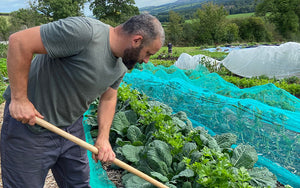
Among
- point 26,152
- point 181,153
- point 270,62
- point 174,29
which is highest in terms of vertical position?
point 26,152

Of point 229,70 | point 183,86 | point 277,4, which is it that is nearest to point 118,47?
point 183,86

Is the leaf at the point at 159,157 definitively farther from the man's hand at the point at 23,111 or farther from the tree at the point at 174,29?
the tree at the point at 174,29

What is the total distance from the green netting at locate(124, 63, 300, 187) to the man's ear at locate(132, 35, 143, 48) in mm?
2190

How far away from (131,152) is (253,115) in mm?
1575

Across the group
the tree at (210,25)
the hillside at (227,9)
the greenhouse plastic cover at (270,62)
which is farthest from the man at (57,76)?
the hillside at (227,9)

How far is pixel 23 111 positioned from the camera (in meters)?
1.51

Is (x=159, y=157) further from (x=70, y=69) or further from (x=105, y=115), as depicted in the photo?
(x=70, y=69)

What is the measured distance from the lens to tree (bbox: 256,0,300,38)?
33656mm

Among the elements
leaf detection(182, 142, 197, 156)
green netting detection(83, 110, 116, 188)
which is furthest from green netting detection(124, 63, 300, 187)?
green netting detection(83, 110, 116, 188)

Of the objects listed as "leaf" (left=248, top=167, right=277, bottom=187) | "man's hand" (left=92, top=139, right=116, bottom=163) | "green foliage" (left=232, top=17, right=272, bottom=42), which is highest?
"man's hand" (left=92, top=139, right=116, bottom=163)

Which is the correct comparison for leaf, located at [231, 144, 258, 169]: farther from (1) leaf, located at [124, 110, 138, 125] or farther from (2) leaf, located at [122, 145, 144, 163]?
(1) leaf, located at [124, 110, 138, 125]

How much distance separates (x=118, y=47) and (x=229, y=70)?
8.61 meters

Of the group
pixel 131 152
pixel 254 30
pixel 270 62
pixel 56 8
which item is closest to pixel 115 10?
pixel 56 8

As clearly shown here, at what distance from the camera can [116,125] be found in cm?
333
